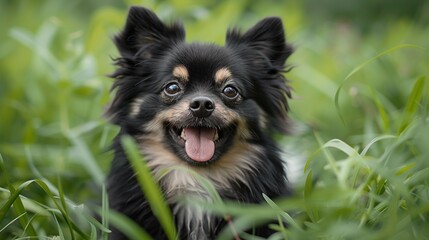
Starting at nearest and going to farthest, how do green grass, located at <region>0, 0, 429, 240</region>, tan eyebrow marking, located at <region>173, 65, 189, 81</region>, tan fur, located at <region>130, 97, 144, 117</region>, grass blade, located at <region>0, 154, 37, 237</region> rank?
green grass, located at <region>0, 0, 429, 240</region>
grass blade, located at <region>0, 154, 37, 237</region>
tan eyebrow marking, located at <region>173, 65, 189, 81</region>
tan fur, located at <region>130, 97, 144, 117</region>

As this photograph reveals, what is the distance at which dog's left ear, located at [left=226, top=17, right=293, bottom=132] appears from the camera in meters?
4.48

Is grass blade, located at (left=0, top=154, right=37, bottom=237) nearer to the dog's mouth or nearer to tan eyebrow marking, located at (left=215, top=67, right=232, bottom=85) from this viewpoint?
the dog's mouth

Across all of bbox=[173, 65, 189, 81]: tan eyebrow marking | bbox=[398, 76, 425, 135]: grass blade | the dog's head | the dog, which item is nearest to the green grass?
bbox=[398, 76, 425, 135]: grass blade

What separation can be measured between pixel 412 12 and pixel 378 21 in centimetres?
97

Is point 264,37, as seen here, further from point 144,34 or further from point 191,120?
point 191,120

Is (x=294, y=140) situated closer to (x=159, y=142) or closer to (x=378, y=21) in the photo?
(x=159, y=142)

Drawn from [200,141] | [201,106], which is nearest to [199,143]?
[200,141]

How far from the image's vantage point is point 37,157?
572 cm

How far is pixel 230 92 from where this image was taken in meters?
4.21

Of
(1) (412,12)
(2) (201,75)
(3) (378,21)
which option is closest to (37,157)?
(2) (201,75)

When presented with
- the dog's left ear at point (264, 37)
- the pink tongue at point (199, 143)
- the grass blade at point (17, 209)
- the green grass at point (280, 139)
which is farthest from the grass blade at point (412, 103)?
the grass blade at point (17, 209)

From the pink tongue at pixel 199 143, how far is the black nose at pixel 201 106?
23cm

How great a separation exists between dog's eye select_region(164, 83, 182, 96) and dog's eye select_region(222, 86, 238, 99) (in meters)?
0.29

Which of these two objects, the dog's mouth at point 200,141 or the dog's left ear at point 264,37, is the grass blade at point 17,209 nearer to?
the dog's mouth at point 200,141
